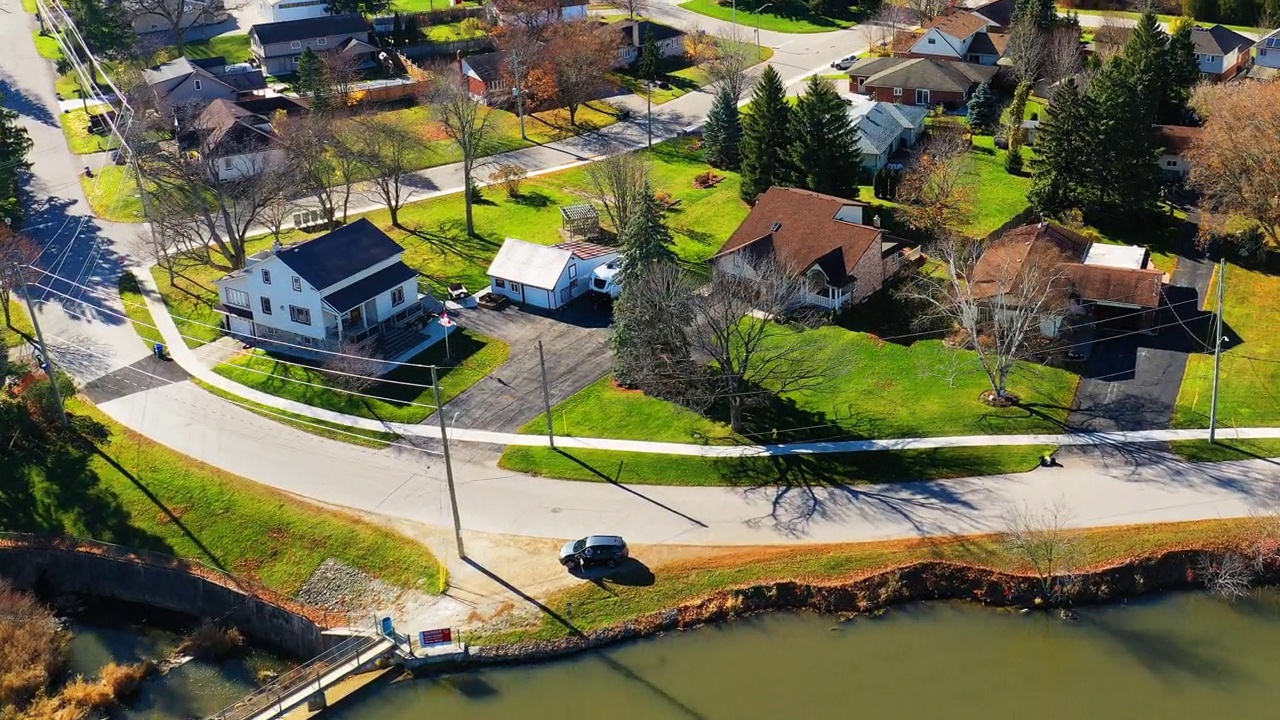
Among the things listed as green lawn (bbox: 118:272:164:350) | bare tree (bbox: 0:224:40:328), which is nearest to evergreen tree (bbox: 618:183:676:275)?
green lawn (bbox: 118:272:164:350)

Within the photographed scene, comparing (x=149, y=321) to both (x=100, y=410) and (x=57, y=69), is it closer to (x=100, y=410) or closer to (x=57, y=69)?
(x=100, y=410)

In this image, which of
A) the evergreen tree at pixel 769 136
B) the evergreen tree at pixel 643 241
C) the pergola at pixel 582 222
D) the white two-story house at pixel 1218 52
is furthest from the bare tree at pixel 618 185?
the white two-story house at pixel 1218 52

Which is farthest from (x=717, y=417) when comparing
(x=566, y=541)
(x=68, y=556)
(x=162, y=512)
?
(x=68, y=556)

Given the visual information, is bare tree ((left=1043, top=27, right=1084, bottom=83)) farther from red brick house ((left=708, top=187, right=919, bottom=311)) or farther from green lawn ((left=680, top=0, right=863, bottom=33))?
red brick house ((left=708, top=187, right=919, bottom=311))

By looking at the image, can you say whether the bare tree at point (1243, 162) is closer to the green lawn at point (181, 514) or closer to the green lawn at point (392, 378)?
the green lawn at point (392, 378)

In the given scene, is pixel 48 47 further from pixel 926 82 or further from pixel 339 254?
pixel 926 82

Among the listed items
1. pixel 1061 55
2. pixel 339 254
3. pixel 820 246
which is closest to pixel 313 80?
pixel 339 254
